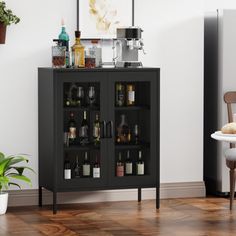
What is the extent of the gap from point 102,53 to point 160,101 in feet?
2.13

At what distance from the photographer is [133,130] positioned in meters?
6.02

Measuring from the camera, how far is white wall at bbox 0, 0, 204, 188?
599 cm

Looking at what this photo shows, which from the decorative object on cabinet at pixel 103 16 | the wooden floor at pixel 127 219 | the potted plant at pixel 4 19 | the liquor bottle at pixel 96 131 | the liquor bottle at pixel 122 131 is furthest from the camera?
the decorative object on cabinet at pixel 103 16

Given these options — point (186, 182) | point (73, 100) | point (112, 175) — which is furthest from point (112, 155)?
point (186, 182)

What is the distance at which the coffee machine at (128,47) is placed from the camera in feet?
19.6

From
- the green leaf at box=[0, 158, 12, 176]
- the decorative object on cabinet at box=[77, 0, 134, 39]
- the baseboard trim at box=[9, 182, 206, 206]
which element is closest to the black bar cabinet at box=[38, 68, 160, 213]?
the baseboard trim at box=[9, 182, 206, 206]

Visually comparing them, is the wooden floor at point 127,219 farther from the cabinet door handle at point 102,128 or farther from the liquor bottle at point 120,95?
the liquor bottle at point 120,95

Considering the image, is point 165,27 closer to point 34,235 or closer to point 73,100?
point 73,100

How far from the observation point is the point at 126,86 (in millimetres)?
5949

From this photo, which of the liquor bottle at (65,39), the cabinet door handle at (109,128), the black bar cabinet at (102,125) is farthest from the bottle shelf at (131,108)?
the liquor bottle at (65,39)

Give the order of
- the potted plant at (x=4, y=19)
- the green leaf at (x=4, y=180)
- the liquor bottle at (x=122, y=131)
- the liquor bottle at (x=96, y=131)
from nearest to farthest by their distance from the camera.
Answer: the green leaf at (x=4, y=180)
the potted plant at (x=4, y=19)
the liquor bottle at (x=96, y=131)
the liquor bottle at (x=122, y=131)

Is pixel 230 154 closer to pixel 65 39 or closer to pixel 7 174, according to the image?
pixel 65 39

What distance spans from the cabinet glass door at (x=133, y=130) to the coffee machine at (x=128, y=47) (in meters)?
0.17

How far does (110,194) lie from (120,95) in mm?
901
